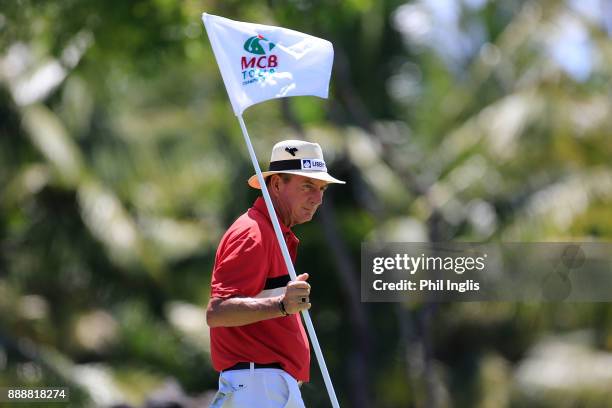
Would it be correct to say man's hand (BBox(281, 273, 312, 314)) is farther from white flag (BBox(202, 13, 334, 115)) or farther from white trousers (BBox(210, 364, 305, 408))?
white flag (BBox(202, 13, 334, 115))

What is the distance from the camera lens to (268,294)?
4.98 metres

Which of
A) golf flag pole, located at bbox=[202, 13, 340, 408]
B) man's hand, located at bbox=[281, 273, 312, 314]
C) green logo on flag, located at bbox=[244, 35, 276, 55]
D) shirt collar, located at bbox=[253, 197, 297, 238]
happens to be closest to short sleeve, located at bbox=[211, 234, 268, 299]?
man's hand, located at bbox=[281, 273, 312, 314]

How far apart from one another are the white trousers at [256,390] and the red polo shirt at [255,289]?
0.16ft

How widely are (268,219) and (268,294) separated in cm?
34

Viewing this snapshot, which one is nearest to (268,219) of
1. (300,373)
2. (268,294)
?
(268,294)

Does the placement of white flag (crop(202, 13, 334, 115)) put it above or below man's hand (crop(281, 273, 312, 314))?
above

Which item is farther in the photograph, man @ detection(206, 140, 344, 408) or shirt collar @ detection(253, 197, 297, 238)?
shirt collar @ detection(253, 197, 297, 238)

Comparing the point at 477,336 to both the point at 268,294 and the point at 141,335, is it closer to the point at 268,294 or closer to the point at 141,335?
the point at 141,335

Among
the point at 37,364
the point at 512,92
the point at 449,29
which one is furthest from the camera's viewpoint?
the point at 449,29

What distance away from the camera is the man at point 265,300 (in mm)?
4797

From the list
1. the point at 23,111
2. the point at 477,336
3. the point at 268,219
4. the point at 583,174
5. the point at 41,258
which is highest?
the point at 268,219

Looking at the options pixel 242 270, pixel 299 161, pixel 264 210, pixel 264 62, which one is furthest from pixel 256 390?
pixel 264 62

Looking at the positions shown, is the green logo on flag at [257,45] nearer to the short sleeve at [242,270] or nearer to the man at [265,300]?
the man at [265,300]

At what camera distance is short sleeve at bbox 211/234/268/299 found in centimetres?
483
